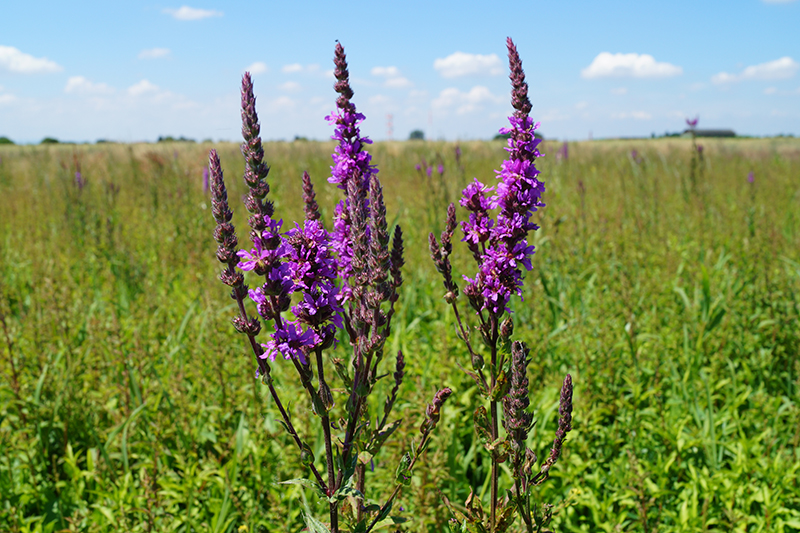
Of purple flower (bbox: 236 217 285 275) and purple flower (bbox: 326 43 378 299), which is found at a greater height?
purple flower (bbox: 326 43 378 299)

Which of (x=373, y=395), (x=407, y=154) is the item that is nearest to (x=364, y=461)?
(x=373, y=395)

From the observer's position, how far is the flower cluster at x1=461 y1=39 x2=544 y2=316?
5.29 feet

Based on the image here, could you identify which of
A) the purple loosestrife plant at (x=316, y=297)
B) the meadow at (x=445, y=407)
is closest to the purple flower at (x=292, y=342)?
the purple loosestrife plant at (x=316, y=297)

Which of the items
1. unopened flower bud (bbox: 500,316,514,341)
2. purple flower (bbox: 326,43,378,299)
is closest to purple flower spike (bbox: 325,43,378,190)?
purple flower (bbox: 326,43,378,299)

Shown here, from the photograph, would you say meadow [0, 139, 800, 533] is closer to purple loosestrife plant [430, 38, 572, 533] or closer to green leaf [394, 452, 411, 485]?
purple loosestrife plant [430, 38, 572, 533]

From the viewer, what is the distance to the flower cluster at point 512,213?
5.29 feet

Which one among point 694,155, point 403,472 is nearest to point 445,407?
point 403,472

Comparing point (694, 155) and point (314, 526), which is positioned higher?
point (694, 155)

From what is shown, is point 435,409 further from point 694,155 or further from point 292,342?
point 694,155

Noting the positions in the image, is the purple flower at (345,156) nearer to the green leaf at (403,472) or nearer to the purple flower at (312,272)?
the purple flower at (312,272)

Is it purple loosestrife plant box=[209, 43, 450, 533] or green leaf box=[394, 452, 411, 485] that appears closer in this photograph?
purple loosestrife plant box=[209, 43, 450, 533]

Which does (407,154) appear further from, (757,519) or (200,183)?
(757,519)

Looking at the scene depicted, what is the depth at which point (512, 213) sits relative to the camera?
5.35ft

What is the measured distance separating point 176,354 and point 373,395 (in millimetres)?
1775
